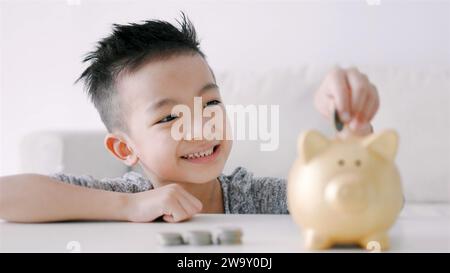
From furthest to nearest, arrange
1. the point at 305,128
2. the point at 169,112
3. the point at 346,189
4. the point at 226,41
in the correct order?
the point at 226,41
the point at 305,128
the point at 169,112
the point at 346,189

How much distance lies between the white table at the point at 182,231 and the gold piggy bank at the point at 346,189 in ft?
0.07

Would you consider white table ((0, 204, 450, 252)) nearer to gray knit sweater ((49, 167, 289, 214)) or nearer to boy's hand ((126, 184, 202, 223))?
boy's hand ((126, 184, 202, 223))

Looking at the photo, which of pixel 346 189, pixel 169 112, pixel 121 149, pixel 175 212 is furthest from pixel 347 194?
pixel 121 149

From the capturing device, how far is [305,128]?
1.18m

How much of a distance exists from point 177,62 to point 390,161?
1.46 ft

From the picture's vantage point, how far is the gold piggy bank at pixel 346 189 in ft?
1.25

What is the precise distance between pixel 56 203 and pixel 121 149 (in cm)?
26

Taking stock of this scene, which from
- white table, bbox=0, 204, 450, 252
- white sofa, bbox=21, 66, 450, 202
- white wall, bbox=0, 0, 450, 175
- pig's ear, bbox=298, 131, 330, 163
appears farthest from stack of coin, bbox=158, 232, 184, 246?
white wall, bbox=0, 0, 450, 175

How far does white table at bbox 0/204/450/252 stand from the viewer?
0.44m

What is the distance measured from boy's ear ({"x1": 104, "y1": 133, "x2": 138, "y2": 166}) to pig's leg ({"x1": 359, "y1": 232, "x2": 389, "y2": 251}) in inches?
19.4

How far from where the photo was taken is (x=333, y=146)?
1.32ft

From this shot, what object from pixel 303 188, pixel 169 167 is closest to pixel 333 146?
pixel 303 188

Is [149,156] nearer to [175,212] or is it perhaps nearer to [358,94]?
[175,212]

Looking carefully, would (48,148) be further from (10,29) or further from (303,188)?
(303,188)
